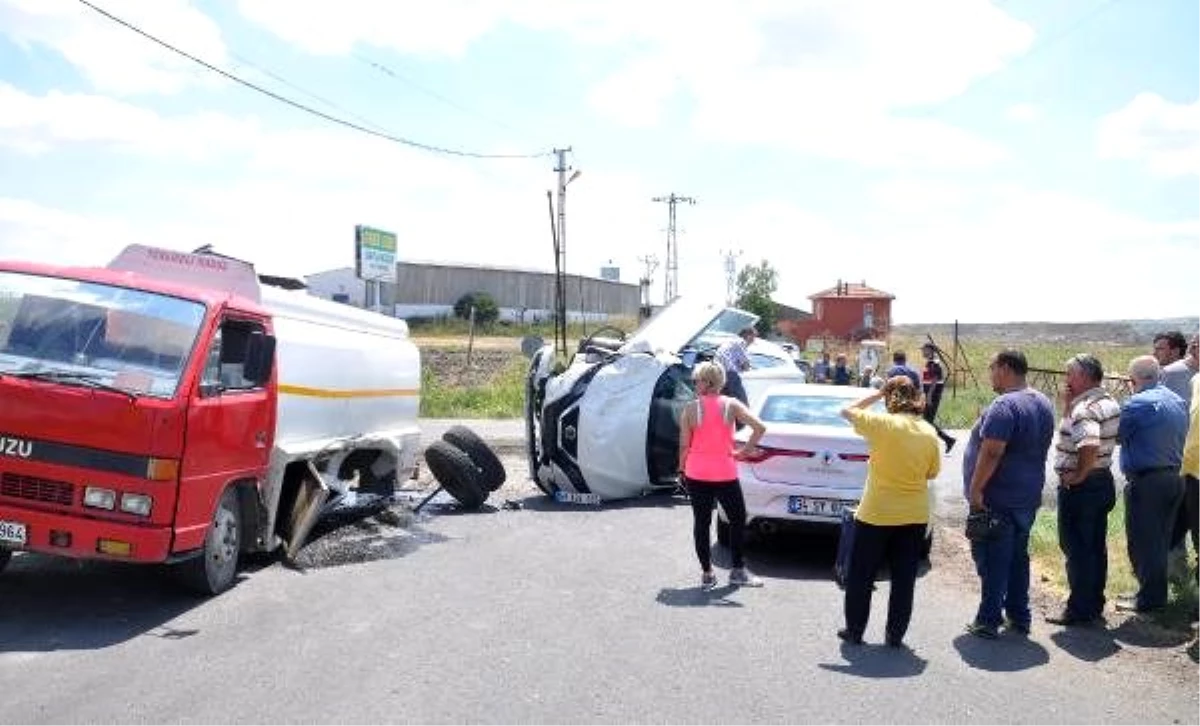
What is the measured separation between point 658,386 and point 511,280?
87971 millimetres

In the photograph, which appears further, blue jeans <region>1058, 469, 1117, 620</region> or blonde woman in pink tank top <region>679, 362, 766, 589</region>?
blonde woman in pink tank top <region>679, 362, 766, 589</region>

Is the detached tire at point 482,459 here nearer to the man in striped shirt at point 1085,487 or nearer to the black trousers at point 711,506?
the black trousers at point 711,506

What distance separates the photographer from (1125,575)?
9523 mm

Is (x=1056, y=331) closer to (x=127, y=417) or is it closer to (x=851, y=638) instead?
(x=851, y=638)

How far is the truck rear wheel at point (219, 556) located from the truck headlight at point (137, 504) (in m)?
0.74

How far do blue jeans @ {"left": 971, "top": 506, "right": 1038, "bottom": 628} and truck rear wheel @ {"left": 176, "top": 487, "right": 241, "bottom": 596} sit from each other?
521 centimetres

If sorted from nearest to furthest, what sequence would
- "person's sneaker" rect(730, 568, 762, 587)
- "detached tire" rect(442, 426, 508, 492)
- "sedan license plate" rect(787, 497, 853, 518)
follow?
"person's sneaker" rect(730, 568, 762, 587) < "sedan license plate" rect(787, 497, 853, 518) < "detached tire" rect(442, 426, 508, 492)

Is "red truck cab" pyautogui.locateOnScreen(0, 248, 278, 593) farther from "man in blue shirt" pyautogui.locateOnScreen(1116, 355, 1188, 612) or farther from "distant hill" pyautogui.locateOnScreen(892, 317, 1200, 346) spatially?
"distant hill" pyautogui.locateOnScreen(892, 317, 1200, 346)

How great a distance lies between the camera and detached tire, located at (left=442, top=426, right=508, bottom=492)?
13.4 m

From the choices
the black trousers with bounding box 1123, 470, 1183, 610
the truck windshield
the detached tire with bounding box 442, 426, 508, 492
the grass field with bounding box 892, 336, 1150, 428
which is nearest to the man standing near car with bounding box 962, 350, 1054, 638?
the black trousers with bounding box 1123, 470, 1183, 610

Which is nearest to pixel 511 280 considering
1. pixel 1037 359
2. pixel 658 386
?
pixel 1037 359

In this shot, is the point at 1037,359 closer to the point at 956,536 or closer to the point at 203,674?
the point at 956,536

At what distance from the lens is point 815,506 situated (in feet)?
32.0

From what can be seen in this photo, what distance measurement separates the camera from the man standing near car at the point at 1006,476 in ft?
24.4
